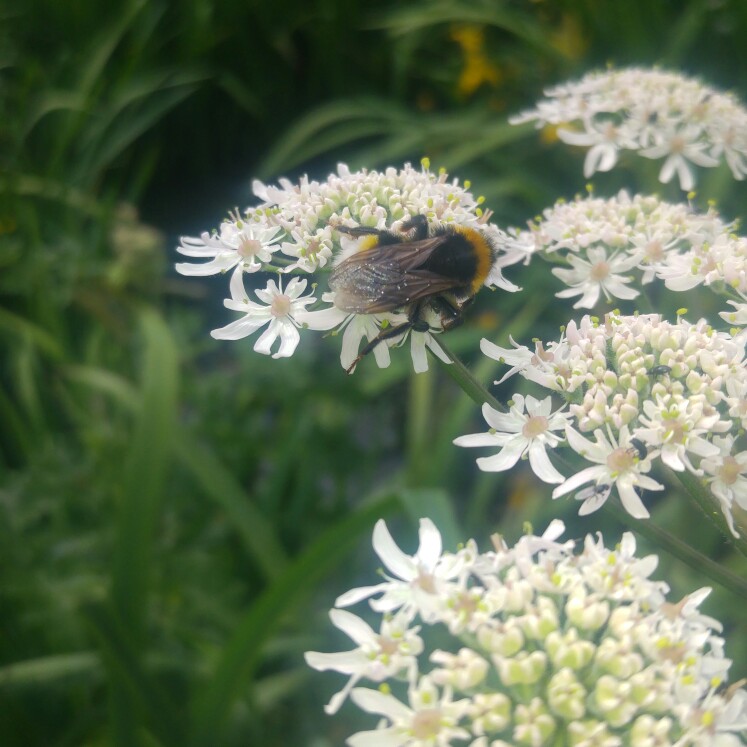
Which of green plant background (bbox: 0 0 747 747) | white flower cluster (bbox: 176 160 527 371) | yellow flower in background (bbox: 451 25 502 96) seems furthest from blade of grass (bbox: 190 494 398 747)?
yellow flower in background (bbox: 451 25 502 96)

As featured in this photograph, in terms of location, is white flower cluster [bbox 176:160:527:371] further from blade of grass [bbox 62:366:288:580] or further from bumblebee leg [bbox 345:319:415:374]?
blade of grass [bbox 62:366:288:580]

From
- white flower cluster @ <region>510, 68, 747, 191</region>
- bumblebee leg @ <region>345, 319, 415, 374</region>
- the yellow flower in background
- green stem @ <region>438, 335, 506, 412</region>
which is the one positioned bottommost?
green stem @ <region>438, 335, 506, 412</region>

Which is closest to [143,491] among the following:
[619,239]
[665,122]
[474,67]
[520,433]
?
[520,433]

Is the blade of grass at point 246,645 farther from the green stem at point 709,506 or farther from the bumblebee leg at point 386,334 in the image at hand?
the green stem at point 709,506

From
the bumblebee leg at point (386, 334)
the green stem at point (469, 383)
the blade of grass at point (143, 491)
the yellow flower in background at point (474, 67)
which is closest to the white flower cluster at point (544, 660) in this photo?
the green stem at point (469, 383)

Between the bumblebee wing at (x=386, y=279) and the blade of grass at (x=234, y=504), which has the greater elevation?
the blade of grass at (x=234, y=504)

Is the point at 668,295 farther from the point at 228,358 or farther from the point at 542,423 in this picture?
the point at 228,358
